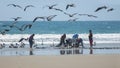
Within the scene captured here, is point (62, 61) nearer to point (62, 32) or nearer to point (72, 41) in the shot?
point (72, 41)

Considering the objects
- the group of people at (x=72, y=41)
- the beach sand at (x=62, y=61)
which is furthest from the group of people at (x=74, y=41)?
the beach sand at (x=62, y=61)

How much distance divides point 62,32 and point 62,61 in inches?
20.3

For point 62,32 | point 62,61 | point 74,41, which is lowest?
point 62,61

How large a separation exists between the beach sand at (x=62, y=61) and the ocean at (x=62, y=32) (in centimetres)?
10

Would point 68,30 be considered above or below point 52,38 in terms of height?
above

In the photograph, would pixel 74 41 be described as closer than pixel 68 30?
No

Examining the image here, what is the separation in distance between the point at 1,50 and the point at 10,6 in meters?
0.78

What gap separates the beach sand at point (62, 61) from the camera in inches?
174

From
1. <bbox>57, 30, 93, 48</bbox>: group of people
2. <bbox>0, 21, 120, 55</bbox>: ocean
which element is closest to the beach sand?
<bbox>0, 21, 120, 55</bbox>: ocean

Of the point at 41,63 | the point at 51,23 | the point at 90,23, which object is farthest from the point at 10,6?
the point at 90,23

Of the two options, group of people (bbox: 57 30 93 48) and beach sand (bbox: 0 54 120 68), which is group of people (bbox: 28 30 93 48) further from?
beach sand (bbox: 0 54 120 68)

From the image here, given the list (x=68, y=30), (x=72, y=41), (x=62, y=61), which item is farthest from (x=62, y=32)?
(x=62, y=61)

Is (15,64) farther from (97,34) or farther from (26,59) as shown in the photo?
(97,34)

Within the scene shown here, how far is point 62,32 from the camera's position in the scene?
457 cm
